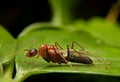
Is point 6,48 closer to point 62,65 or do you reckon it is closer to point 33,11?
point 62,65

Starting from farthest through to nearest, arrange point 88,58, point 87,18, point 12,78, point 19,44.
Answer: point 87,18, point 19,44, point 88,58, point 12,78

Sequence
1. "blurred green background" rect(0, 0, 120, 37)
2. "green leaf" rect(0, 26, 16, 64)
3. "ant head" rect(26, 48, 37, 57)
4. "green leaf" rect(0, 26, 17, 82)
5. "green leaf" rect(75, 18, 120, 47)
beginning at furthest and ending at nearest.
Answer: "blurred green background" rect(0, 0, 120, 37)
"green leaf" rect(75, 18, 120, 47)
"ant head" rect(26, 48, 37, 57)
"green leaf" rect(0, 26, 16, 64)
"green leaf" rect(0, 26, 17, 82)

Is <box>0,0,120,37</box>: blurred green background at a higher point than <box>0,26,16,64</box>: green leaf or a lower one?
higher

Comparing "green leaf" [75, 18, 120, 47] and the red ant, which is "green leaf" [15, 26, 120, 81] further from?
"green leaf" [75, 18, 120, 47]

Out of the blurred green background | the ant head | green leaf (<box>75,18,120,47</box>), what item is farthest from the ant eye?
the blurred green background

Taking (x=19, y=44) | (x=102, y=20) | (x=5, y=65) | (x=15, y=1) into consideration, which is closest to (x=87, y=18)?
(x=102, y=20)

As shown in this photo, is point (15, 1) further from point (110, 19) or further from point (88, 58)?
point (88, 58)
